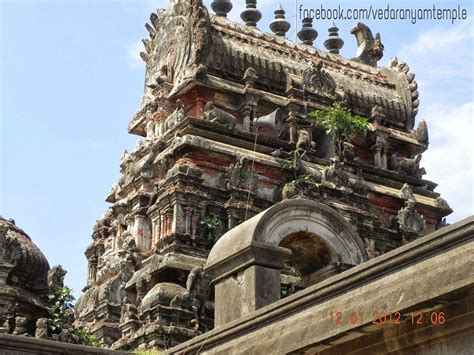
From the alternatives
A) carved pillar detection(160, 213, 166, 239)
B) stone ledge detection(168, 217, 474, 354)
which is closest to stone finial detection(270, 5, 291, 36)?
carved pillar detection(160, 213, 166, 239)

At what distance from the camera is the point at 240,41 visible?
93.0 ft

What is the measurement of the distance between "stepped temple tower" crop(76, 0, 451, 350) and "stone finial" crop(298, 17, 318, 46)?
4.64 meters

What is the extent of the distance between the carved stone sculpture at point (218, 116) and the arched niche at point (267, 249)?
12.4 m

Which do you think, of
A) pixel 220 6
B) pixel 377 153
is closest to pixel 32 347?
Answer: pixel 377 153

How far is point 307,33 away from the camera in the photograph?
36.2 meters

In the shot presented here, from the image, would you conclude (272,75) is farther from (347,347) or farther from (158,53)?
(347,347)

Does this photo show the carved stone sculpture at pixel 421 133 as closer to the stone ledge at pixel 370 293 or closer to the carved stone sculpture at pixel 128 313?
the carved stone sculpture at pixel 128 313

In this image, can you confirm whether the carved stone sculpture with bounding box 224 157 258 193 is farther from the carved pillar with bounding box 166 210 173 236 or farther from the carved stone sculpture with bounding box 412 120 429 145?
the carved stone sculpture with bounding box 412 120 429 145

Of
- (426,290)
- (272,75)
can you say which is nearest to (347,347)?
(426,290)

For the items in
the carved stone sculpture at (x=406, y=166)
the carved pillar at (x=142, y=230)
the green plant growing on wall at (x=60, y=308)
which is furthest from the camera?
the carved stone sculpture at (x=406, y=166)

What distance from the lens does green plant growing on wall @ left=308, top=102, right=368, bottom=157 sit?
26638 millimetres

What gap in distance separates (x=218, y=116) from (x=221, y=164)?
1.65m

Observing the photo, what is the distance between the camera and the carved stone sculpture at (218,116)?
25422 mm

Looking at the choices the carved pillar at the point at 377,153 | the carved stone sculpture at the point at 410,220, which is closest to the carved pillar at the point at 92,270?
the carved stone sculpture at the point at 410,220
